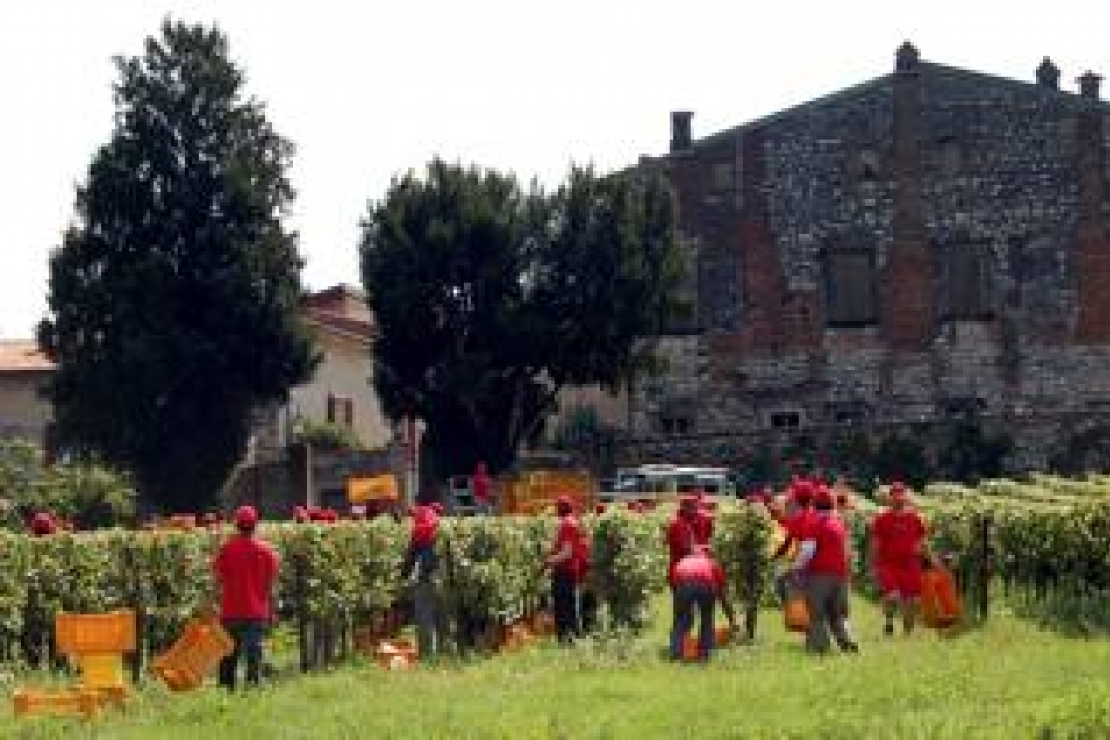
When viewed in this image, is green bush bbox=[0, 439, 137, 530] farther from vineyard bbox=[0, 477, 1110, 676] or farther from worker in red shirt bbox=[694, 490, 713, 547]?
worker in red shirt bbox=[694, 490, 713, 547]

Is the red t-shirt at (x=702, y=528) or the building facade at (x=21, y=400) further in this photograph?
the building facade at (x=21, y=400)

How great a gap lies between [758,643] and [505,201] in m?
26.9

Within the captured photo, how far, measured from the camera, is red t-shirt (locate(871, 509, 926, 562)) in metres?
21.7

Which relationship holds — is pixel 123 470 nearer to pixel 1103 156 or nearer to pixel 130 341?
pixel 130 341

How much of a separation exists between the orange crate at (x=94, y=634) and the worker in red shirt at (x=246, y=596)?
3.87 feet

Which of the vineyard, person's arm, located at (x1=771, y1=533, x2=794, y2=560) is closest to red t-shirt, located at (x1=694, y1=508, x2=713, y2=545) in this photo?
person's arm, located at (x1=771, y1=533, x2=794, y2=560)

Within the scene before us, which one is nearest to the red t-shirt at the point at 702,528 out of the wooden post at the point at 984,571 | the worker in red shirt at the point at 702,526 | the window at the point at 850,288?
the worker in red shirt at the point at 702,526

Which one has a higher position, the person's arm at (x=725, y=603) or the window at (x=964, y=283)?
the window at (x=964, y=283)

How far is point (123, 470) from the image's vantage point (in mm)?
43438

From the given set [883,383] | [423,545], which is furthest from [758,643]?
[883,383]

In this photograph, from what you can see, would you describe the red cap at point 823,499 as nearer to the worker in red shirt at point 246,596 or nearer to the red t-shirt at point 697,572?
the red t-shirt at point 697,572

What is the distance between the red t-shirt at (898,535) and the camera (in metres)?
21.7

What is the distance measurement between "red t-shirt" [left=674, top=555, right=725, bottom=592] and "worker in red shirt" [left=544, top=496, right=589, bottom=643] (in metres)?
1.69

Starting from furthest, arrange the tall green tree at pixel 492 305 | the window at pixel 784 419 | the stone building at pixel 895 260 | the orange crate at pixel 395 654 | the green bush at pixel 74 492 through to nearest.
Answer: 1. the window at pixel 784 419
2. the stone building at pixel 895 260
3. the tall green tree at pixel 492 305
4. the green bush at pixel 74 492
5. the orange crate at pixel 395 654
